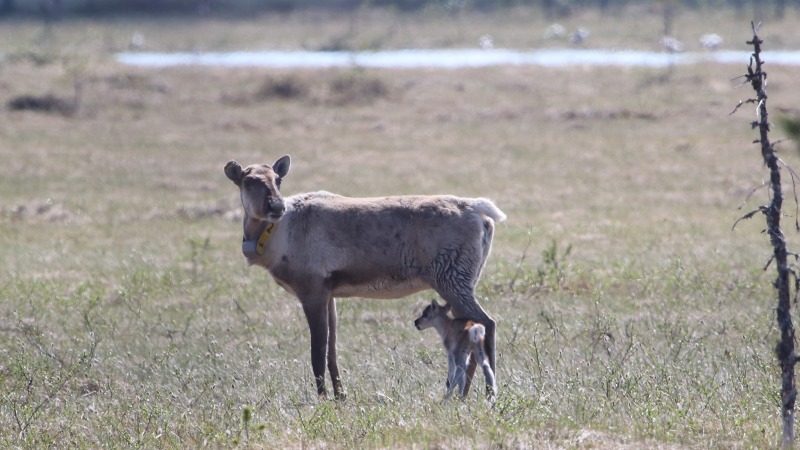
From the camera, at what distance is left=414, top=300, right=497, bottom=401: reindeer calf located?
29.9 ft

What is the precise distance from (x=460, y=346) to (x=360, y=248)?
4.92 feet

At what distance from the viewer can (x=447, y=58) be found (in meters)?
62.8

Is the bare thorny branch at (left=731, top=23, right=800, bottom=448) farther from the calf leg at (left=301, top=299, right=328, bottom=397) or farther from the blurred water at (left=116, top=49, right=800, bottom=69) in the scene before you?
the blurred water at (left=116, top=49, right=800, bottom=69)

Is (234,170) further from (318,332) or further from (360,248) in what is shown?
(318,332)

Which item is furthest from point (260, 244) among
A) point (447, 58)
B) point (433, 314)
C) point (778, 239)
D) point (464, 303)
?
point (447, 58)

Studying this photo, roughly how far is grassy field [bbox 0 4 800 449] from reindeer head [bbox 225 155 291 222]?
58.0 inches

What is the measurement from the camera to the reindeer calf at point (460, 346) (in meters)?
9.12

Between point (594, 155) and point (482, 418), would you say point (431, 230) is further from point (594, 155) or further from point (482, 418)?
point (594, 155)

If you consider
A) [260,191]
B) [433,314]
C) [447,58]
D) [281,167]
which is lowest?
[447,58]

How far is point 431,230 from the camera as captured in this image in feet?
33.7

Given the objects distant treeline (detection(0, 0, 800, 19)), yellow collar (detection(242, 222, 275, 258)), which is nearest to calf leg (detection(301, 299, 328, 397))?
yellow collar (detection(242, 222, 275, 258))

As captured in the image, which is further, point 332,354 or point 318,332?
point 332,354

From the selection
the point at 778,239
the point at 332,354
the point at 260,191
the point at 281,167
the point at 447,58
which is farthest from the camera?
the point at 447,58

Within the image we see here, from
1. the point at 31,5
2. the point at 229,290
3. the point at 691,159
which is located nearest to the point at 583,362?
the point at 229,290
